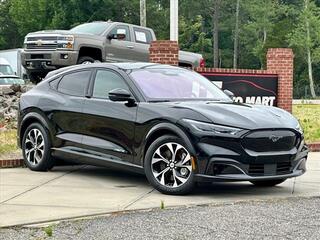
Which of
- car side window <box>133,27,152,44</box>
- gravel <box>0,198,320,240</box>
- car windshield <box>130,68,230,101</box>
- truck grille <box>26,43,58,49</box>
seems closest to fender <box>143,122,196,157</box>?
car windshield <box>130,68,230,101</box>

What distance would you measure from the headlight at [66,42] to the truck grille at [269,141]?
10120mm

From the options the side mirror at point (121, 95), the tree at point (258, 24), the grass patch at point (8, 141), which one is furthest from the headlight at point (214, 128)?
the tree at point (258, 24)

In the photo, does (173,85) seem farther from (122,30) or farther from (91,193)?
(122,30)

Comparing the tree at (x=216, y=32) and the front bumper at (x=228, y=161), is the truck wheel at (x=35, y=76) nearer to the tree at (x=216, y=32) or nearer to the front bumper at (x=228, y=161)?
the front bumper at (x=228, y=161)

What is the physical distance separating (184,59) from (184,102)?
10141 millimetres

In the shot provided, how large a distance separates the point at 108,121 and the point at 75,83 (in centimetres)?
118

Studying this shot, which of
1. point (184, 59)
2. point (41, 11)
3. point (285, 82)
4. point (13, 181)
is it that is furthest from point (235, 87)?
point (41, 11)

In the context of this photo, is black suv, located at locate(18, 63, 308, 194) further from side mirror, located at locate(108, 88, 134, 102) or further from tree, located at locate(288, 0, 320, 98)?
tree, located at locate(288, 0, 320, 98)

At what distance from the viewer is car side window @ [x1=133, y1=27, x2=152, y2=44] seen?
62.2 ft

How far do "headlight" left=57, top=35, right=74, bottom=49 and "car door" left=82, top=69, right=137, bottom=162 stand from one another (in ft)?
26.2

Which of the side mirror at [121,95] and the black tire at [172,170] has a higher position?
the side mirror at [121,95]

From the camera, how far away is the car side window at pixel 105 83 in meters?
8.72

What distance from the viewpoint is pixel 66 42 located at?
55.6 feet

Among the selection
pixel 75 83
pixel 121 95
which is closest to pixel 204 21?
pixel 75 83
